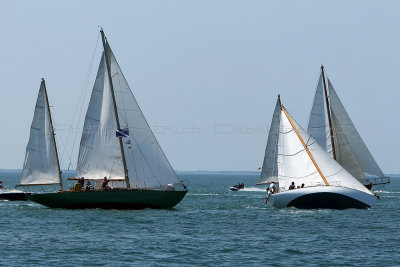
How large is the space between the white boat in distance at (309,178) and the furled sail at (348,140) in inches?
653

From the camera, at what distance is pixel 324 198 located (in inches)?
2335

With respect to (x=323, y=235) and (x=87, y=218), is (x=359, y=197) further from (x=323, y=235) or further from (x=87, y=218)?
(x=87, y=218)

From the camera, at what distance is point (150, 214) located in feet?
181

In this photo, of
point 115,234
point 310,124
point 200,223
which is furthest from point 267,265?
point 310,124

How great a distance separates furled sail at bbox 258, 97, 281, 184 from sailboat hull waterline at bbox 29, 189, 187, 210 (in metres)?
30.9

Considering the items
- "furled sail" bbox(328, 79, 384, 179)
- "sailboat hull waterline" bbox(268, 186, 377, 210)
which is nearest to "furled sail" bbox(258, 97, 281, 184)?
"furled sail" bbox(328, 79, 384, 179)

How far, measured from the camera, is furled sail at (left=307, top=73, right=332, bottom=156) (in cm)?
7762

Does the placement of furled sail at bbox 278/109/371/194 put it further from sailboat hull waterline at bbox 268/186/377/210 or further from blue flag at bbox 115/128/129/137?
blue flag at bbox 115/128/129/137

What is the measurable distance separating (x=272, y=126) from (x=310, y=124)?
38.0 ft

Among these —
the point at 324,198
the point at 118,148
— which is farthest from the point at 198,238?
the point at 324,198

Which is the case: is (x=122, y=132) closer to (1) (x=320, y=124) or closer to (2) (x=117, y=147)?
(2) (x=117, y=147)

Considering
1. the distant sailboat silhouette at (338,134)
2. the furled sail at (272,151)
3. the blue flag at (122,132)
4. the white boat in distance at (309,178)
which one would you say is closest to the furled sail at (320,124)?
the distant sailboat silhouette at (338,134)

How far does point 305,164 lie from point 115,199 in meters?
15.1

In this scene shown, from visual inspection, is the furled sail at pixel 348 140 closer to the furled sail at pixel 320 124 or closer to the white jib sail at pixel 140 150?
the furled sail at pixel 320 124
